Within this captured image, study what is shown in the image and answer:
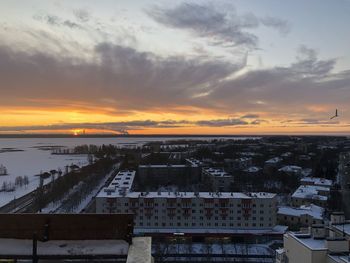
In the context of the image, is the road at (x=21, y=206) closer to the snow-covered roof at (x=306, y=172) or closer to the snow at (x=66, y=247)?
the snow at (x=66, y=247)

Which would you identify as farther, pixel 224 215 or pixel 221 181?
pixel 221 181

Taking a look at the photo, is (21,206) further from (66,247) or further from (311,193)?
Result: (66,247)

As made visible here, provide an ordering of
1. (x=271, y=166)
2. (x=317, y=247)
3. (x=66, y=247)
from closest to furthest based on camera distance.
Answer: (x=66, y=247), (x=317, y=247), (x=271, y=166)

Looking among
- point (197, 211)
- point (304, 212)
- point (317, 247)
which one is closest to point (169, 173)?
point (197, 211)

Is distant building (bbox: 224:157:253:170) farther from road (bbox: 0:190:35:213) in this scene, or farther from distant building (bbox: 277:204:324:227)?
road (bbox: 0:190:35:213)

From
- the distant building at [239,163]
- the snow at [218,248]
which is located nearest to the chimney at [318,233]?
the snow at [218,248]

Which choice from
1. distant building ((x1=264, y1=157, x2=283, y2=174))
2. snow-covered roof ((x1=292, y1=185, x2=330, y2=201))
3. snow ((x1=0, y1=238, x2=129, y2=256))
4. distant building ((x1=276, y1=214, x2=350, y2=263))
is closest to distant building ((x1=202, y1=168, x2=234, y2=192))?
snow-covered roof ((x1=292, y1=185, x2=330, y2=201))
